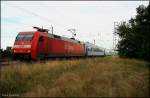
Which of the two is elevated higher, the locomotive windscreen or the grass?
the locomotive windscreen

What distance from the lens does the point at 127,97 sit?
1053 cm

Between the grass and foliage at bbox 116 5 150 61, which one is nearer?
the grass

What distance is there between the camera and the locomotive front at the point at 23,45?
22609 mm

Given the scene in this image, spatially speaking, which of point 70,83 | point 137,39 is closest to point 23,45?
point 137,39

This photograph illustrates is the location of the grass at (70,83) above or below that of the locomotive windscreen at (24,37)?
below

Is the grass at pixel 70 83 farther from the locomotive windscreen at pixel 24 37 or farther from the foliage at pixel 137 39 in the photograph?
the foliage at pixel 137 39

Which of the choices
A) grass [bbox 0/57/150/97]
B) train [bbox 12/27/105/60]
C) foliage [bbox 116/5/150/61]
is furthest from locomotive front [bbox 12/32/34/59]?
foliage [bbox 116/5/150/61]

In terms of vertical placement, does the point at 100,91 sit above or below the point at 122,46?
below

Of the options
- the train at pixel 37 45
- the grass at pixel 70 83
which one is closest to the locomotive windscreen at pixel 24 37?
the train at pixel 37 45

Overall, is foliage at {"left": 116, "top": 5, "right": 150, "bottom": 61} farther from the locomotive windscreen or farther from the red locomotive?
the locomotive windscreen

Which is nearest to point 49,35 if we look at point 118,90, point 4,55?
point 4,55

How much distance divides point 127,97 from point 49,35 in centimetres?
1641

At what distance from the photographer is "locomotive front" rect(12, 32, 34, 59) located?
22609 mm

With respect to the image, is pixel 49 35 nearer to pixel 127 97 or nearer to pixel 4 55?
pixel 4 55
